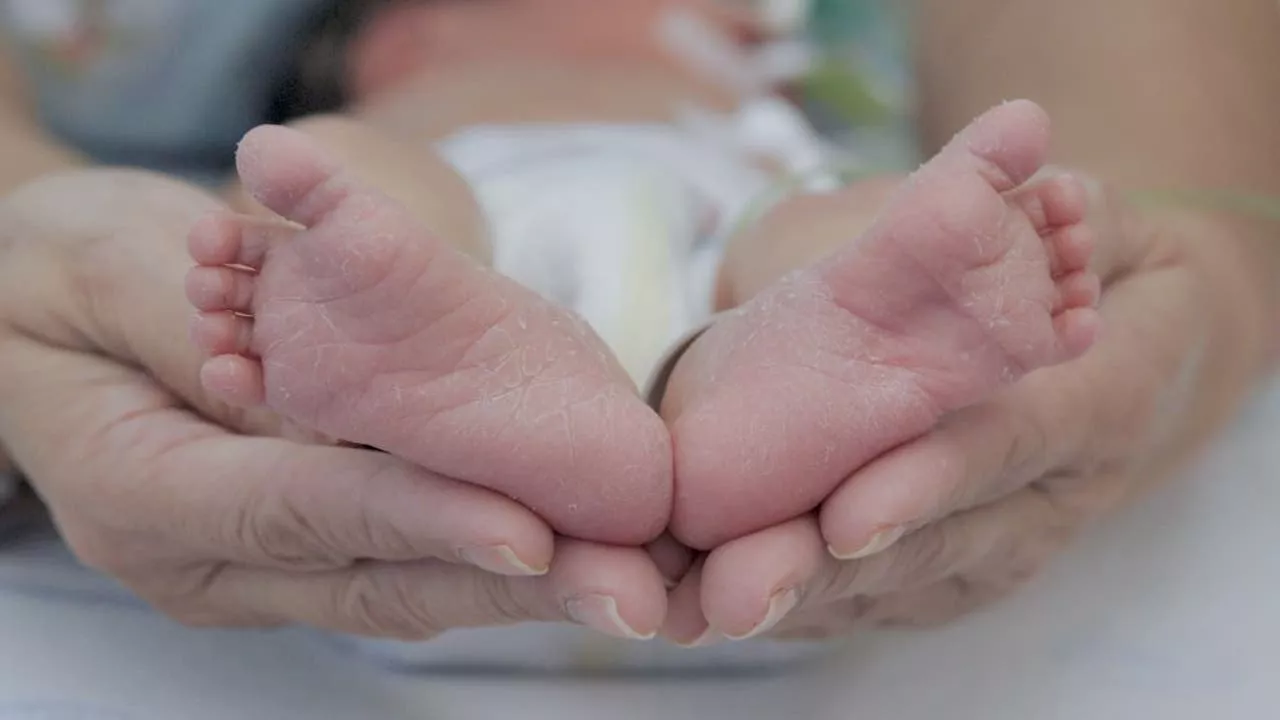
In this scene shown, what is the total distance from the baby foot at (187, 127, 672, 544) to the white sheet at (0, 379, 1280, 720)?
0.23 m

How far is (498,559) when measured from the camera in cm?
39

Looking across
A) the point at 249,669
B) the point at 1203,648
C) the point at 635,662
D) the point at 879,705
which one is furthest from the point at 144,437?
the point at 1203,648

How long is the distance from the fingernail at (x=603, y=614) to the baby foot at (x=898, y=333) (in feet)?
0.14

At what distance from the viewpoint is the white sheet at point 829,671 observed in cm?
57

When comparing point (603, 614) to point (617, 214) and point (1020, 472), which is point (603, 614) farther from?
point (617, 214)

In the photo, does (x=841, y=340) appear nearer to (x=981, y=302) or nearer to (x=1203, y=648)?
(x=981, y=302)

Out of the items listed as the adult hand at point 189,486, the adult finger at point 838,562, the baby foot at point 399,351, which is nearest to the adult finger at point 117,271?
the adult hand at point 189,486

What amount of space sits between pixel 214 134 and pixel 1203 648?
88 centimetres

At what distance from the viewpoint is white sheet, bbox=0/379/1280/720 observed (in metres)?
0.57

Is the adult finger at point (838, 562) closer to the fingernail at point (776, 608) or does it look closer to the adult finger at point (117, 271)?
the fingernail at point (776, 608)

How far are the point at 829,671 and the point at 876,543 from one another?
0.24m

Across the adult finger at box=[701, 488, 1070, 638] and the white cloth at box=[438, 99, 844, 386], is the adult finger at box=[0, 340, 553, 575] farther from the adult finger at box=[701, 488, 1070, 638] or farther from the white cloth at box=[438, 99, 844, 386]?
the white cloth at box=[438, 99, 844, 386]

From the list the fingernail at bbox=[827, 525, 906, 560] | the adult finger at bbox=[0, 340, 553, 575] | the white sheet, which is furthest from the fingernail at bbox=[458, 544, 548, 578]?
the white sheet

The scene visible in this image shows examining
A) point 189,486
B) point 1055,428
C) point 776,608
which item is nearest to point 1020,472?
point 1055,428
